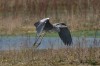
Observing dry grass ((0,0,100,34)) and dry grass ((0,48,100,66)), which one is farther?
dry grass ((0,0,100,34))

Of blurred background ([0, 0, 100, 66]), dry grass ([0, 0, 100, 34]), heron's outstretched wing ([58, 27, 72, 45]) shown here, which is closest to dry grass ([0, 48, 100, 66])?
blurred background ([0, 0, 100, 66])

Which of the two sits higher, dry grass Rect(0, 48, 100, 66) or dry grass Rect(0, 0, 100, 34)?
dry grass Rect(0, 0, 100, 34)

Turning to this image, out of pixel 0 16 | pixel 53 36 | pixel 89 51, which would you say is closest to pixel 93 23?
pixel 53 36

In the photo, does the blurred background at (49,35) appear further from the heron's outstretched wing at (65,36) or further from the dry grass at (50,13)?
the heron's outstretched wing at (65,36)

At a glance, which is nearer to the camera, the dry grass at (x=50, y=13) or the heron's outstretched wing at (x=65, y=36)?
the heron's outstretched wing at (x=65, y=36)

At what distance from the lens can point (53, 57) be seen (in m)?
8.91

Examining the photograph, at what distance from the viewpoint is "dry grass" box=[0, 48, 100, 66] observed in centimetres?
859

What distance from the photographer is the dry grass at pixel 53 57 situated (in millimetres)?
8586

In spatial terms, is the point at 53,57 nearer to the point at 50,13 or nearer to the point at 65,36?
the point at 65,36

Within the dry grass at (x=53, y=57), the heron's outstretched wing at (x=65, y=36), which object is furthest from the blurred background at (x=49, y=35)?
the heron's outstretched wing at (x=65, y=36)

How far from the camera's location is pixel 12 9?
52.4 feet

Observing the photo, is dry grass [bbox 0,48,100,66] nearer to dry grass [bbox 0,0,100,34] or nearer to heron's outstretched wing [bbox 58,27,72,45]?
heron's outstretched wing [bbox 58,27,72,45]

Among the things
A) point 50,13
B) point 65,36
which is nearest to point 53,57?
point 65,36

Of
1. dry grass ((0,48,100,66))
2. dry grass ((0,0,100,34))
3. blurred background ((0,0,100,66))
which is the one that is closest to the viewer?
dry grass ((0,48,100,66))
